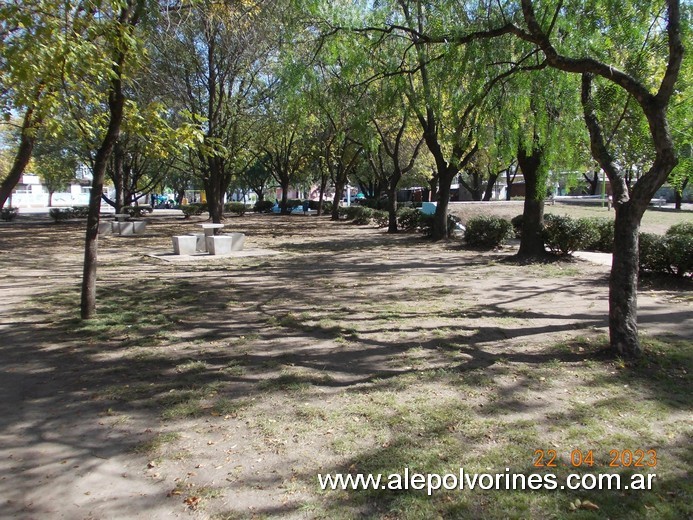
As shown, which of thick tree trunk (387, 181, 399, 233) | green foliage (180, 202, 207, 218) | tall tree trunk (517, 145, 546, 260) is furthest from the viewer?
green foliage (180, 202, 207, 218)

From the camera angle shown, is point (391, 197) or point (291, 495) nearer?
point (291, 495)

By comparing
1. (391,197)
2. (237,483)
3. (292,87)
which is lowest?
(237,483)

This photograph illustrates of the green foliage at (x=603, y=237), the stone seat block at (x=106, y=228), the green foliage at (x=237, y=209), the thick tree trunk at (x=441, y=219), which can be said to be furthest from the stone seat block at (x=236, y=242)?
the green foliage at (x=237, y=209)

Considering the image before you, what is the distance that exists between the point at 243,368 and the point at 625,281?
3.95 meters

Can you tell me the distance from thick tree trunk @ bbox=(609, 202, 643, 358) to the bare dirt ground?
1.67 feet

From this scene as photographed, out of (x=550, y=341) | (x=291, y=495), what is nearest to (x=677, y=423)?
(x=550, y=341)

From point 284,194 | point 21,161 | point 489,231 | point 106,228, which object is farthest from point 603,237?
point 284,194

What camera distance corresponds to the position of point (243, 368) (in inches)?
210

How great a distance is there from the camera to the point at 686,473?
10.6 ft

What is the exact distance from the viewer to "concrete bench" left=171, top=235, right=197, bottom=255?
15523 millimetres

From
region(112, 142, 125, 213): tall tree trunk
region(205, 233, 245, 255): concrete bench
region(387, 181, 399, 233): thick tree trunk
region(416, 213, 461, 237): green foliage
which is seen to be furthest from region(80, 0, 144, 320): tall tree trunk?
region(112, 142, 125, 213): tall tree trunk

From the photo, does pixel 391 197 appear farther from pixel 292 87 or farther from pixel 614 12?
pixel 614 12

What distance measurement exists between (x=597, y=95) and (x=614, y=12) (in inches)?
36.4

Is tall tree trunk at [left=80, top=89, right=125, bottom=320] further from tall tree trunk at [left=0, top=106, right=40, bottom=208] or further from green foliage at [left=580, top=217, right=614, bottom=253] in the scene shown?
green foliage at [left=580, top=217, right=614, bottom=253]
